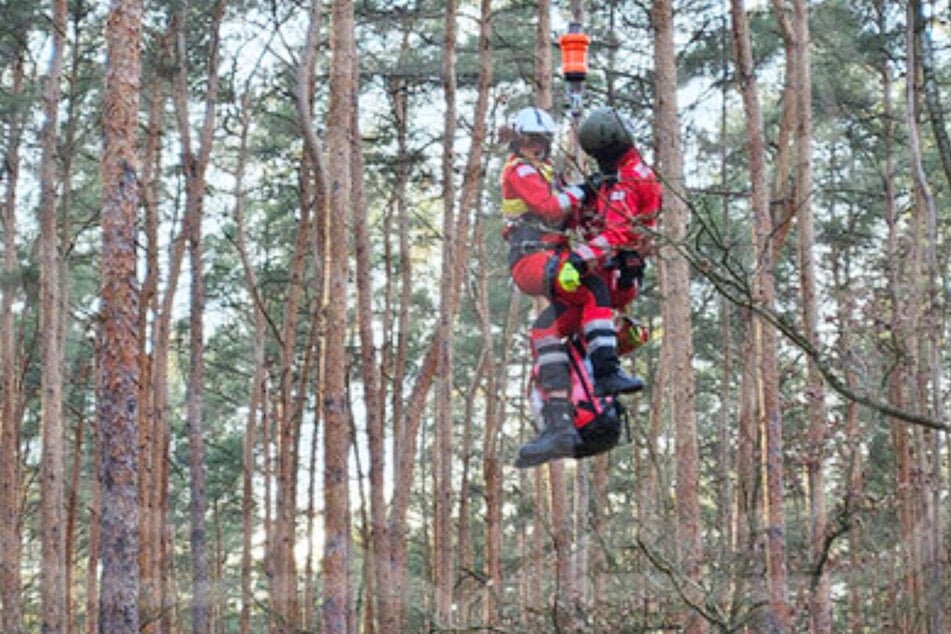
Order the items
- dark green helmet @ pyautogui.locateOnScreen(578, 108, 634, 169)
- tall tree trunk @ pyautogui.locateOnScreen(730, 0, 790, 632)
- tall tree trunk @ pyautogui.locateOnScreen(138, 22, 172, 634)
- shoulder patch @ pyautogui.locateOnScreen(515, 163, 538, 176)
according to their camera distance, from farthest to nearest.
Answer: tall tree trunk @ pyautogui.locateOnScreen(138, 22, 172, 634) → tall tree trunk @ pyautogui.locateOnScreen(730, 0, 790, 632) → shoulder patch @ pyautogui.locateOnScreen(515, 163, 538, 176) → dark green helmet @ pyautogui.locateOnScreen(578, 108, 634, 169)

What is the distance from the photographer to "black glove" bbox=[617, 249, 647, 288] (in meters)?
6.51

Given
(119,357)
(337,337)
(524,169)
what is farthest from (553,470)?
(524,169)

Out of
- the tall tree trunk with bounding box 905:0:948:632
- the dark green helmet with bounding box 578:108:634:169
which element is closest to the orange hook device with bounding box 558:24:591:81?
the dark green helmet with bounding box 578:108:634:169

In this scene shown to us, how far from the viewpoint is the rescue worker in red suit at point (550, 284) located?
6.23 metres

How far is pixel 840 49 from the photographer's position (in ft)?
58.1

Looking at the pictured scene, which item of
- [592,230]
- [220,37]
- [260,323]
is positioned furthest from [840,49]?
[592,230]

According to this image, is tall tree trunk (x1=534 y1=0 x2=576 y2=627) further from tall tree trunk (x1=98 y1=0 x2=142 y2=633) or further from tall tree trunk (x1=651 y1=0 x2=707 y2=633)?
tall tree trunk (x1=98 y1=0 x2=142 y2=633)

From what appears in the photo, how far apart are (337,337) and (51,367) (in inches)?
278

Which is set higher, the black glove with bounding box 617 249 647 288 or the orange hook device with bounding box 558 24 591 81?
the orange hook device with bounding box 558 24 591 81

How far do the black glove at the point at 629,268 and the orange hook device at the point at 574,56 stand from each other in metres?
0.91

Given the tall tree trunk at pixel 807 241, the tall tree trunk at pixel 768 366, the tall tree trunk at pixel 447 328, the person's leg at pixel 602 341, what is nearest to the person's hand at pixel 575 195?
the person's leg at pixel 602 341

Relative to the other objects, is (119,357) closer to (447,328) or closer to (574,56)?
(574,56)

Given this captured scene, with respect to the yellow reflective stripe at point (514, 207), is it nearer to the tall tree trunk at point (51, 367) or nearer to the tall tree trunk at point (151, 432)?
the tall tree trunk at point (51, 367)

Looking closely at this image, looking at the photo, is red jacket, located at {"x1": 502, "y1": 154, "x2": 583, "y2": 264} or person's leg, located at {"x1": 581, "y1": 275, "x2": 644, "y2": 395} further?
person's leg, located at {"x1": 581, "y1": 275, "x2": 644, "y2": 395}
